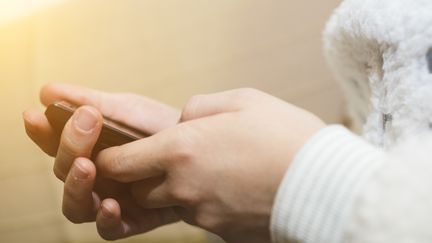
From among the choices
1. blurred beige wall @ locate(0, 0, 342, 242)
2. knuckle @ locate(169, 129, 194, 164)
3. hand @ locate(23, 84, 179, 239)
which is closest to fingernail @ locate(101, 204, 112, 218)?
hand @ locate(23, 84, 179, 239)

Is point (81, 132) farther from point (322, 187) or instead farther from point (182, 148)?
point (322, 187)

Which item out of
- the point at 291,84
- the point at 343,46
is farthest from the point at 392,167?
the point at 291,84

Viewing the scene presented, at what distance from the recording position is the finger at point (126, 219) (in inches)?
19.6

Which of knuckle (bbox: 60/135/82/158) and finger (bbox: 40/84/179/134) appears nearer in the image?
knuckle (bbox: 60/135/82/158)

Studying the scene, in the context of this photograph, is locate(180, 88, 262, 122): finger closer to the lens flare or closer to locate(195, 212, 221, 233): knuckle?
locate(195, 212, 221, 233): knuckle

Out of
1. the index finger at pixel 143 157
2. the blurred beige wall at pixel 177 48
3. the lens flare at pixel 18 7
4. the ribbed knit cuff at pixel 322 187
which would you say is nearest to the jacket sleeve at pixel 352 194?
the ribbed knit cuff at pixel 322 187

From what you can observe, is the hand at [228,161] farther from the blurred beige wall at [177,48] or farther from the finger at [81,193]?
the blurred beige wall at [177,48]

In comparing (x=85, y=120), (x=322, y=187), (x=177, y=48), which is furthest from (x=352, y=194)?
(x=177, y=48)

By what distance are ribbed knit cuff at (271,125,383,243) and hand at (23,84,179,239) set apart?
18 centimetres

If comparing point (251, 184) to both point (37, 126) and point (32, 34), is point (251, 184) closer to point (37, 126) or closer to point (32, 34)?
point (37, 126)

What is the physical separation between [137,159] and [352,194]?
0.60ft

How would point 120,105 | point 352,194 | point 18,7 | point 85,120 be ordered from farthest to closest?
1. point 18,7
2. point 120,105
3. point 85,120
4. point 352,194

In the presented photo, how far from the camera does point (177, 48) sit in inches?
30.4

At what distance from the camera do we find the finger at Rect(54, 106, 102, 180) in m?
0.46
